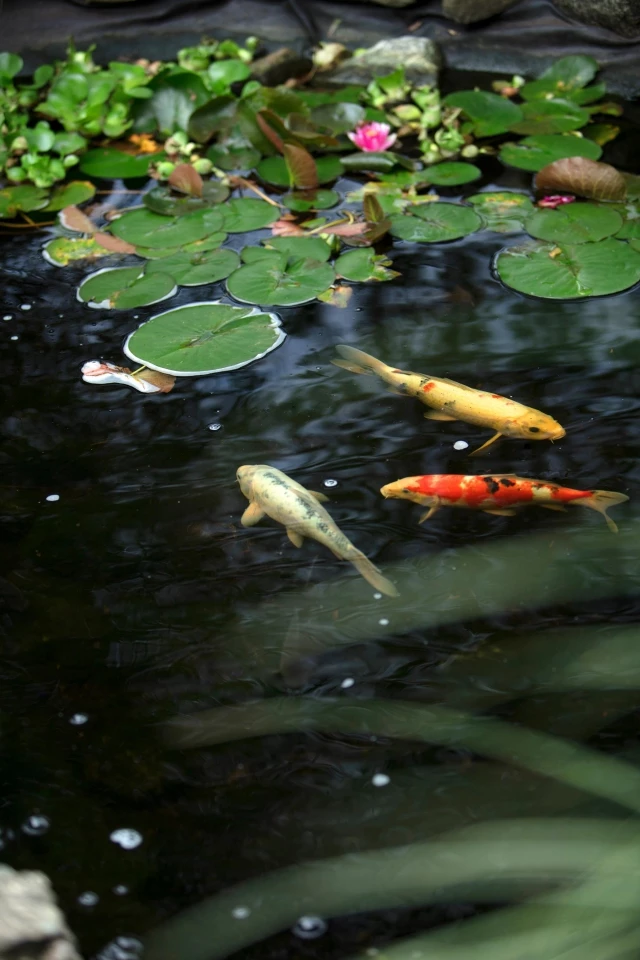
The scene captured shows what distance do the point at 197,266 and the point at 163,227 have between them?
32 centimetres

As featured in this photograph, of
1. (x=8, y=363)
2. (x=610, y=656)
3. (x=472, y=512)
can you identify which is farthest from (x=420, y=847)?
Answer: (x=8, y=363)

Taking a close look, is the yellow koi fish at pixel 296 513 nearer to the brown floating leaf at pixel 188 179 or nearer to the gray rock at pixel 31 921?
the gray rock at pixel 31 921

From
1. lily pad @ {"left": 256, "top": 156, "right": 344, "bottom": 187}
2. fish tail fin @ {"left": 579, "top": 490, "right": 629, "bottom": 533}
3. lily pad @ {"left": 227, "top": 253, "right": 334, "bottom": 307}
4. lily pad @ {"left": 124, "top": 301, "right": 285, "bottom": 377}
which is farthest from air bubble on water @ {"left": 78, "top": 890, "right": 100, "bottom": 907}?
lily pad @ {"left": 256, "top": 156, "right": 344, "bottom": 187}

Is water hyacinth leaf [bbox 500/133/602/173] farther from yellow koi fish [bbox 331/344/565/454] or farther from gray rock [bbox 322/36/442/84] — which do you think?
yellow koi fish [bbox 331/344/565/454]

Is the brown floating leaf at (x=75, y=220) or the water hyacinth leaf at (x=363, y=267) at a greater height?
the brown floating leaf at (x=75, y=220)

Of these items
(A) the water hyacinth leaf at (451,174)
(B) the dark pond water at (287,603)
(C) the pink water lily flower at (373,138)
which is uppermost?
(C) the pink water lily flower at (373,138)

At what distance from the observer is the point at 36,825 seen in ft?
4.77

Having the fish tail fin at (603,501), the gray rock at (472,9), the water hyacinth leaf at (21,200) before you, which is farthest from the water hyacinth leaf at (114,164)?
the fish tail fin at (603,501)

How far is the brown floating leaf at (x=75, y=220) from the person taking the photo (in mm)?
3033

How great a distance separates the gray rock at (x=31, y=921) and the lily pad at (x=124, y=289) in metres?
1.72

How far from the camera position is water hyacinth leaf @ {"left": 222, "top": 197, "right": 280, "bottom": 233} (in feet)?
9.69

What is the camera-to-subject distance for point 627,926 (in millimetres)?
1220

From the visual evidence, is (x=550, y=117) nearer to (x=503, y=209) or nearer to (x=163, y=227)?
(x=503, y=209)

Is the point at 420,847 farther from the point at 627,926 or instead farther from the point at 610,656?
the point at 610,656
